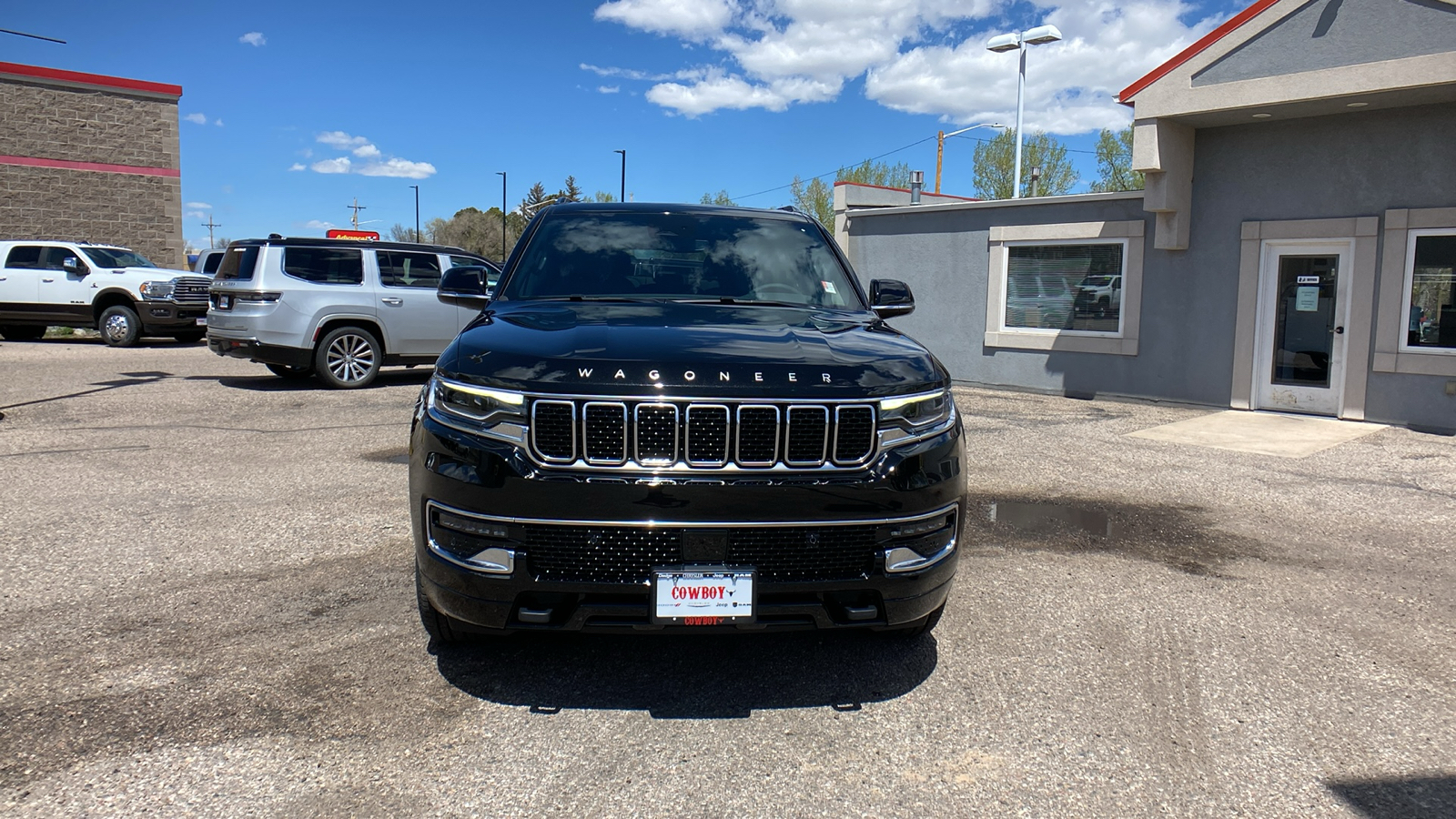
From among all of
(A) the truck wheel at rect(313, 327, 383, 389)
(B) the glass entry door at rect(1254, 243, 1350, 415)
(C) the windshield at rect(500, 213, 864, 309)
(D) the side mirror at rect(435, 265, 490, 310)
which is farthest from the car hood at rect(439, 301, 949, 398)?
(B) the glass entry door at rect(1254, 243, 1350, 415)

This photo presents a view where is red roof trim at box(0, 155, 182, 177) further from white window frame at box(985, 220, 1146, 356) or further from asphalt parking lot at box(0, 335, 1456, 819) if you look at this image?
asphalt parking lot at box(0, 335, 1456, 819)

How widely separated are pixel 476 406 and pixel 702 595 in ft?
3.03

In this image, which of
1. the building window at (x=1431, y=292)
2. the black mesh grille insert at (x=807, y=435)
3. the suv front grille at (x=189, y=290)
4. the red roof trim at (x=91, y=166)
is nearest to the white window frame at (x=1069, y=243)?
the building window at (x=1431, y=292)

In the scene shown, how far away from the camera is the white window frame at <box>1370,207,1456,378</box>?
34.4 ft

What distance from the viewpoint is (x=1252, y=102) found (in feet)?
35.0

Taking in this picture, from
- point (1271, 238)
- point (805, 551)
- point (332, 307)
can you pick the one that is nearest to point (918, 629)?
point (805, 551)

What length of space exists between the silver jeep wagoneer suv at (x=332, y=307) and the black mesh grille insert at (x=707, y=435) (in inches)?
362

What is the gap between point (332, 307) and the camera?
12.0 meters

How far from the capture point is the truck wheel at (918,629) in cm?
365

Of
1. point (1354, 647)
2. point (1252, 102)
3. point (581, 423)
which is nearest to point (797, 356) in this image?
point (581, 423)

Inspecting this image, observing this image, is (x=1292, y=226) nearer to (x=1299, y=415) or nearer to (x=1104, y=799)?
(x=1299, y=415)

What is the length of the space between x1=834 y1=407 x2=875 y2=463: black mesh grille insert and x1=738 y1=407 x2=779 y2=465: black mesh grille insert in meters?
0.21

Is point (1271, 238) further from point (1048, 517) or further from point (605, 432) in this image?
point (605, 432)

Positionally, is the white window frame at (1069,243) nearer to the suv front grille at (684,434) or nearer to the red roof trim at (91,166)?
the suv front grille at (684,434)
